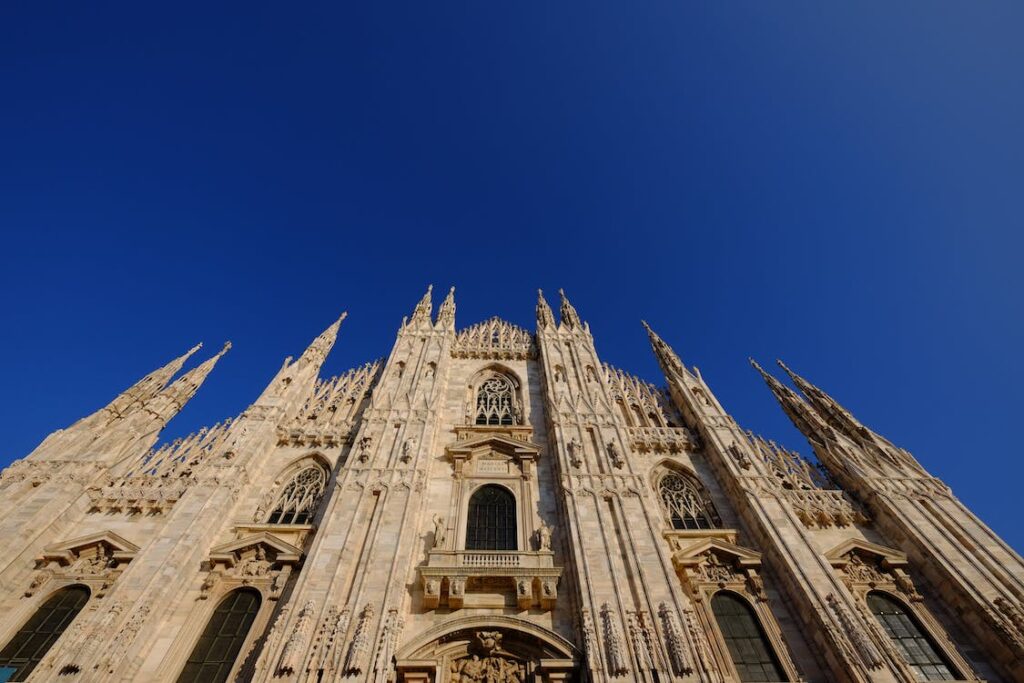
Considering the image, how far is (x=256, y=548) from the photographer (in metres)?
14.4

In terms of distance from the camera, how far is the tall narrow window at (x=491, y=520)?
15.4m

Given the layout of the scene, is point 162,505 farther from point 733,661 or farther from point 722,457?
point 722,457

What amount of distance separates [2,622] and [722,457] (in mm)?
21983

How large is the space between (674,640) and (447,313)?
64.7 feet

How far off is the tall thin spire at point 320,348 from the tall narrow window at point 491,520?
439 inches

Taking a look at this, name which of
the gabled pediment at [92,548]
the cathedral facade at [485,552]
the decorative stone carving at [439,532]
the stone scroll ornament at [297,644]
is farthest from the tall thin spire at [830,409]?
the gabled pediment at [92,548]

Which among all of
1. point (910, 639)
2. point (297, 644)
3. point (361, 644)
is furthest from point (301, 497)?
point (910, 639)

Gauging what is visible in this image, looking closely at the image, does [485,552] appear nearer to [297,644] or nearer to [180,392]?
[297,644]

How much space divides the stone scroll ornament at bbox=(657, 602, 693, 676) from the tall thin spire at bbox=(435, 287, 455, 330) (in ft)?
56.9

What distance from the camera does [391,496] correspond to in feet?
49.4

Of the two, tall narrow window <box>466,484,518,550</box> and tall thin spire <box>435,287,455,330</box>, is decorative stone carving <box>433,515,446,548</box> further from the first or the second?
tall thin spire <box>435,287,455,330</box>

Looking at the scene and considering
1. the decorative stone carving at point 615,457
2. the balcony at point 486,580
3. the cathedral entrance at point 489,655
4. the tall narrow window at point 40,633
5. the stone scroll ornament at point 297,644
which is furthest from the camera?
the decorative stone carving at point 615,457

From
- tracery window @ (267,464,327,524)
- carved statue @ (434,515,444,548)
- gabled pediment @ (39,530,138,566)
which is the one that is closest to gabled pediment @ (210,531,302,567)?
tracery window @ (267,464,327,524)

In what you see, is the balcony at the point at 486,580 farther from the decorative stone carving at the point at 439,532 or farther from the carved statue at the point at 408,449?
the carved statue at the point at 408,449
